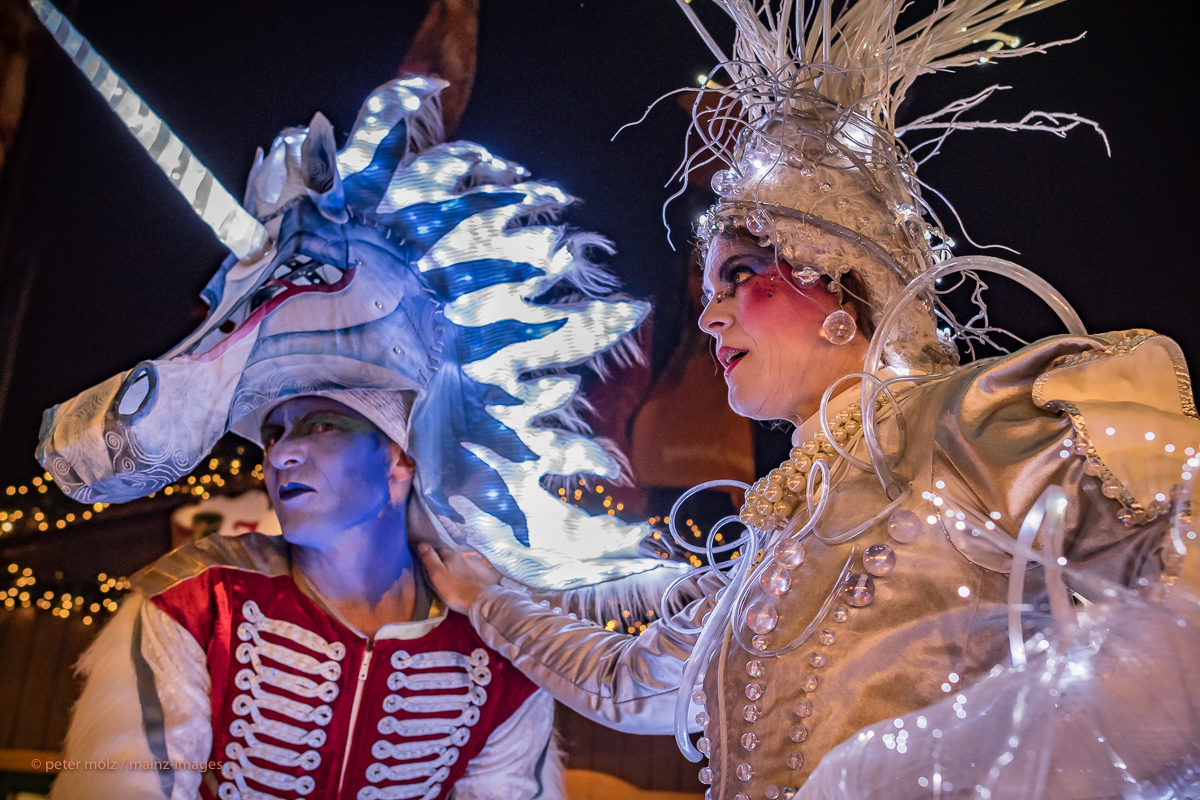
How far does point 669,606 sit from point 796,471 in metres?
0.59

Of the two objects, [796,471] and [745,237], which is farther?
[745,237]

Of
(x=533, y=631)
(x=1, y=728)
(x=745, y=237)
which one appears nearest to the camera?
(x=745, y=237)

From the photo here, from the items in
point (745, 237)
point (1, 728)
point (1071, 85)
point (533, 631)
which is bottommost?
point (1, 728)

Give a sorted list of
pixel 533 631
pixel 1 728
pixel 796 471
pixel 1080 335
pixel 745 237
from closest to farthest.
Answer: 1. pixel 1080 335
2. pixel 796 471
3. pixel 745 237
4. pixel 1 728
5. pixel 533 631

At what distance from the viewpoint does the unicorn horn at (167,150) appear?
1.77 m

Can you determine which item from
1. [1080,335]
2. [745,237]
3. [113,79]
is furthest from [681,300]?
[113,79]

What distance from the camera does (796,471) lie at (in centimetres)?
113

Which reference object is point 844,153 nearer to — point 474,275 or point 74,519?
point 474,275

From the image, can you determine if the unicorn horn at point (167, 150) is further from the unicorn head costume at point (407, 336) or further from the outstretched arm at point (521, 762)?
the outstretched arm at point (521, 762)

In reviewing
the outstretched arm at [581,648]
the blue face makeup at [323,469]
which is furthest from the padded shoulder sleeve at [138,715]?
the outstretched arm at [581,648]

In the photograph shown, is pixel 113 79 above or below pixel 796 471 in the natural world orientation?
above

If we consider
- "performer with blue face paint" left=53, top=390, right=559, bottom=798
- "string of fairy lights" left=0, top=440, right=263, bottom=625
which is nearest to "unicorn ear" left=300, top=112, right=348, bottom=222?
"performer with blue face paint" left=53, top=390, right=559, bottom=798

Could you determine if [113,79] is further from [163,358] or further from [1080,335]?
[1080,335]

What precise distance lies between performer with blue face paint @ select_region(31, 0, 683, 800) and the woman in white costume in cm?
19
